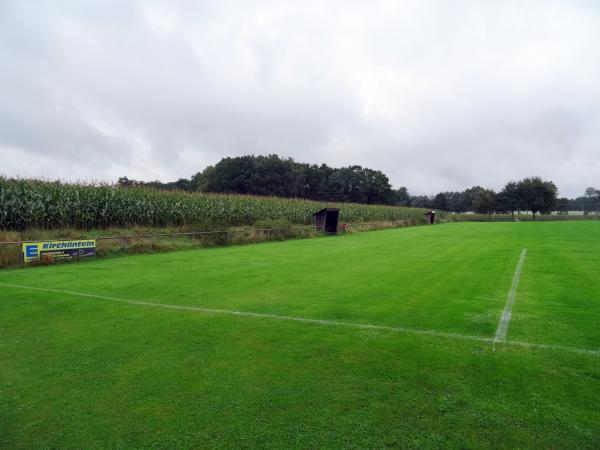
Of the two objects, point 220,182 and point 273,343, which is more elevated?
point 220,182

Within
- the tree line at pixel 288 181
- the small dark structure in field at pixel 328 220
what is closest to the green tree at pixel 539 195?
the tree line at pixel 288 181

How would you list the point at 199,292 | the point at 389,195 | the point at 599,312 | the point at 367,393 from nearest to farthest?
the point at 367,393
the point at 599,312
the point at 199,292
the point at 389,195

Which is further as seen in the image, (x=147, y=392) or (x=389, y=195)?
(x=389, y=195)

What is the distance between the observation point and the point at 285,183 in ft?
292

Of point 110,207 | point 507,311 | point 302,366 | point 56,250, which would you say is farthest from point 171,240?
point 302,366

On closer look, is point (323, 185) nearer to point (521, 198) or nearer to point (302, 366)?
point (521, 198)

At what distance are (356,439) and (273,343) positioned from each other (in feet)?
8.18

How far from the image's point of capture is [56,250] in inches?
593

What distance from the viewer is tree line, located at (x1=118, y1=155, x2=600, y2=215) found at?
274 ft

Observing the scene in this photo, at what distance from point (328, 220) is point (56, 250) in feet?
70.4

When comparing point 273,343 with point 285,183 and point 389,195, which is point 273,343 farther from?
point 389,195

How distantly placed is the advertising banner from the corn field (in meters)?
5.13

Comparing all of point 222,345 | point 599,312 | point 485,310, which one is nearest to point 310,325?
point 222,345

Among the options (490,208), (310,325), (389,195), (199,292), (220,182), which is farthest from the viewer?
(389,195)
